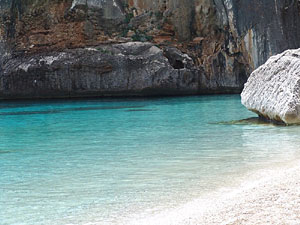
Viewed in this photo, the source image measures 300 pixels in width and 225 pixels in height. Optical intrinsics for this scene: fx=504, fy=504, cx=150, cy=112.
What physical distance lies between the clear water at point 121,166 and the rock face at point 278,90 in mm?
299

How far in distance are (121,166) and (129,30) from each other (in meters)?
22.1

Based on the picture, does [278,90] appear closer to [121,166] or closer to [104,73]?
[121,166]

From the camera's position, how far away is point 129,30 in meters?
27.2

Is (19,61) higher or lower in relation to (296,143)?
higher

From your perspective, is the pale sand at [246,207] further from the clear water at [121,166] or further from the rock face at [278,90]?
the rock face at [278,90]

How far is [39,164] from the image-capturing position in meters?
6.00

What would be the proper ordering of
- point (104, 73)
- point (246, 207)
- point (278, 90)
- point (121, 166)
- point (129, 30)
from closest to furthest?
1. point (246, 207)
2. point (121, 166)
3. point (278, 90)
4. point (104, 73)
5. point (129, 30)

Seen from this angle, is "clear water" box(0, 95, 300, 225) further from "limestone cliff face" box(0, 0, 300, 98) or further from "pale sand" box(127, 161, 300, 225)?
"limestone cliff face" box(0, 0, 300, 98)

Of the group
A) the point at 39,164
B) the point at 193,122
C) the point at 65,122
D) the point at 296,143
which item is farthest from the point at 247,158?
the point at 65,122

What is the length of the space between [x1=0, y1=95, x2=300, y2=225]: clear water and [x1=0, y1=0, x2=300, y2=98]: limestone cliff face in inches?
677

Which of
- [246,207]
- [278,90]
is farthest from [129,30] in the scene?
[246,207]

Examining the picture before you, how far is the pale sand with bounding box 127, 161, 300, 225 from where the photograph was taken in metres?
3.07

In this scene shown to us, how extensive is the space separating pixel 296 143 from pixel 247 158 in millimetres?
1257

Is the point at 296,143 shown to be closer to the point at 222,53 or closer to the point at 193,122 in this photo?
the point at 193,122
